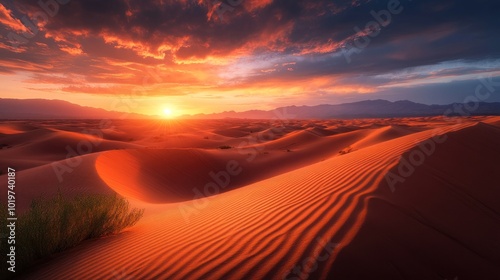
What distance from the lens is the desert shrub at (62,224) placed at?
362 cm

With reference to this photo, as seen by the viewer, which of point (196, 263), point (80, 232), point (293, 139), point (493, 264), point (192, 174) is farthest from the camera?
point (293, 139)

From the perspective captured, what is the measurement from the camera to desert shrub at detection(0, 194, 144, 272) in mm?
3617

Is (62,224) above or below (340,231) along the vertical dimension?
below

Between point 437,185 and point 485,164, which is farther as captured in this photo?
point 485,164

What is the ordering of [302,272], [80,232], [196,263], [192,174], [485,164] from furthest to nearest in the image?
[192,174], [485,164], [80,232], [196,263], [302,272]

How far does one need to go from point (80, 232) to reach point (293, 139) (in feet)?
73.5

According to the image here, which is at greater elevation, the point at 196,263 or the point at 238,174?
the point at 196,263

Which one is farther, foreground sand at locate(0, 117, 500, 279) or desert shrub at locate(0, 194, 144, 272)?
desert shrub at locate(0, 194, 144, 272)

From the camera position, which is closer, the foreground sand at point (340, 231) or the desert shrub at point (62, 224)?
the foreground sand at point (340, 231)

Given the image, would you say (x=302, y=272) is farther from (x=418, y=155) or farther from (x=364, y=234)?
(x=418, y=155)

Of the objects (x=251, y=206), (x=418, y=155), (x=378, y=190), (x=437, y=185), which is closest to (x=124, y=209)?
(x=251, y=206)

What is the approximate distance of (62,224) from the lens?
160 inches

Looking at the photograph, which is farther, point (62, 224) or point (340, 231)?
point (62, 224)

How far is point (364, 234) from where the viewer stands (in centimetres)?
304
